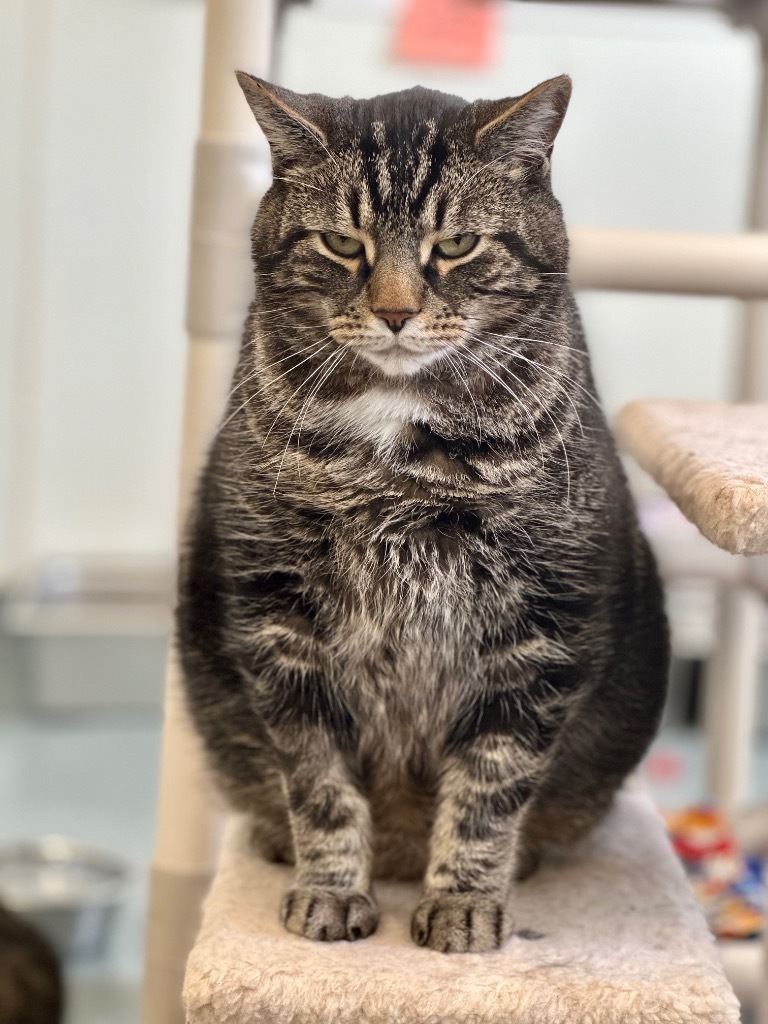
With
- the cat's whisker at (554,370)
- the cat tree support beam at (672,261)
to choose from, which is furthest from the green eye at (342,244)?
the cat tree support beam at (672,261)

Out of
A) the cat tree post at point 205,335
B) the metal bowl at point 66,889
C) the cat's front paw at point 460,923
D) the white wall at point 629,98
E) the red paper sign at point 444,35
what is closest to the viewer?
the cat's front paw at point 460,923

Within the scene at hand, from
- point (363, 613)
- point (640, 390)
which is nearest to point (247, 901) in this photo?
point (363, 613)

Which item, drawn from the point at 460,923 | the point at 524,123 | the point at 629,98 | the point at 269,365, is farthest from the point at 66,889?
the point at 629,98

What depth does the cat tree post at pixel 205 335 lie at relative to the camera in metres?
1.08

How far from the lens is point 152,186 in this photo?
2689mm

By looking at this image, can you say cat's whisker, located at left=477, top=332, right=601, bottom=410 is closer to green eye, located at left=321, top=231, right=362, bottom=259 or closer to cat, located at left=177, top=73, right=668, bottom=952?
cat, located at left=177, top=73, right=668, bottom=952

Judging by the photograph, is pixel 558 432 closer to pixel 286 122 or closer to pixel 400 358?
pixel 400 358

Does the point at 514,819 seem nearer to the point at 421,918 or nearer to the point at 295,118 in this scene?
the point at 421,918

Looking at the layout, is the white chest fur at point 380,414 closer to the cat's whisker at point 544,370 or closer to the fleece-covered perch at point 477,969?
the cat's whisker at point 544,370

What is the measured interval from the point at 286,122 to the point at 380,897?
0.59m

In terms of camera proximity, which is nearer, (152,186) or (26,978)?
(26,978)

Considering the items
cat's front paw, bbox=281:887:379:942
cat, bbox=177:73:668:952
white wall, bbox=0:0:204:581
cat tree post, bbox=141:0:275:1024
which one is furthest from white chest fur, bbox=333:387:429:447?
white wall, bbox=0:0:204:581

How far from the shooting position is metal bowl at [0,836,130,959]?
1.89 meters

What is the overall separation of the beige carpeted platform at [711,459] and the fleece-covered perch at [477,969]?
309 millimetres
